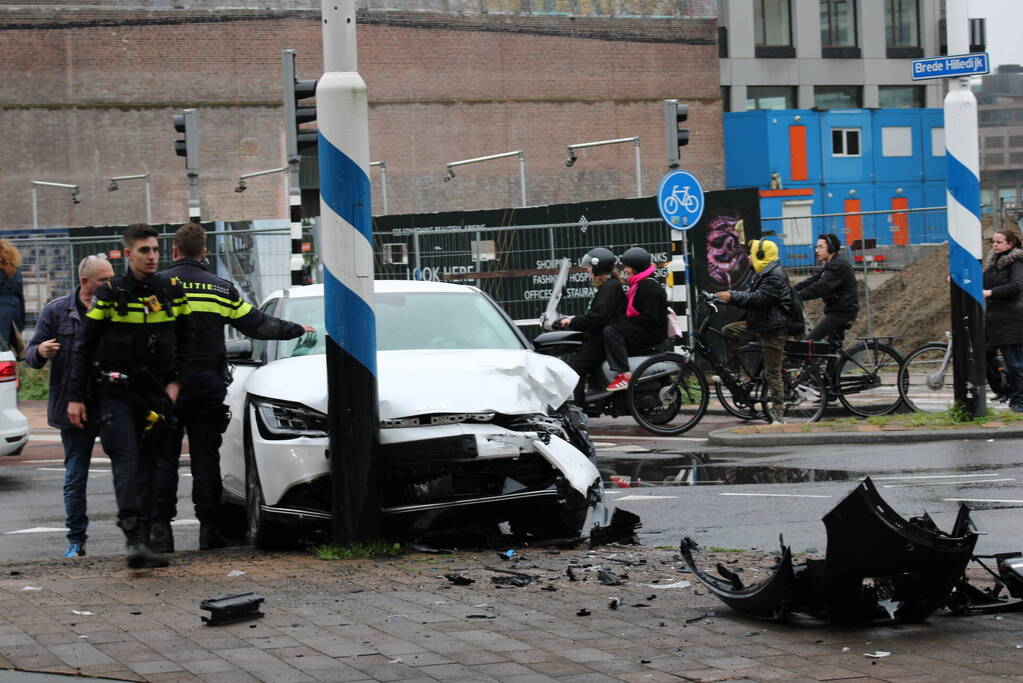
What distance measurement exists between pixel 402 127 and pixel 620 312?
34.6 meters

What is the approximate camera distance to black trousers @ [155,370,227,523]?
336 inches

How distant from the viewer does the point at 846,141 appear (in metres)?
50.8

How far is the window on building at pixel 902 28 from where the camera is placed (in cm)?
6038

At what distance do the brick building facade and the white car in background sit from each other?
113 ft

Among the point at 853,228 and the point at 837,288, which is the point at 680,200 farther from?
the point at 853,228

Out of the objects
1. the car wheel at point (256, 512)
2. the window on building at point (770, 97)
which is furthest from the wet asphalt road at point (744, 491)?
the window on building at point (770, 97)

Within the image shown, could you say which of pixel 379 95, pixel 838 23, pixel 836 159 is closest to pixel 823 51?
pixel 838 23

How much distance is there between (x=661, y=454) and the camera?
44.7 feet

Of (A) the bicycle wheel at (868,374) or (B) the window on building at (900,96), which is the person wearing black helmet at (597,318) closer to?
(A) the bicycle wheel at (868,374)

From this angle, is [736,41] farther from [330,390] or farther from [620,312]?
[330,390]

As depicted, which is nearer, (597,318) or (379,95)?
(597,318)

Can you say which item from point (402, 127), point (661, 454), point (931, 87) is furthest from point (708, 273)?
point (931, 87)

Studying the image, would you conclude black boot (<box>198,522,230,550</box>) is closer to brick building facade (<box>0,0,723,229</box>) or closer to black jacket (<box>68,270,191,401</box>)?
black jacket (<box>68,270,191,401</box>)

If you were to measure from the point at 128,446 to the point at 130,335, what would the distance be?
1.94 feet
